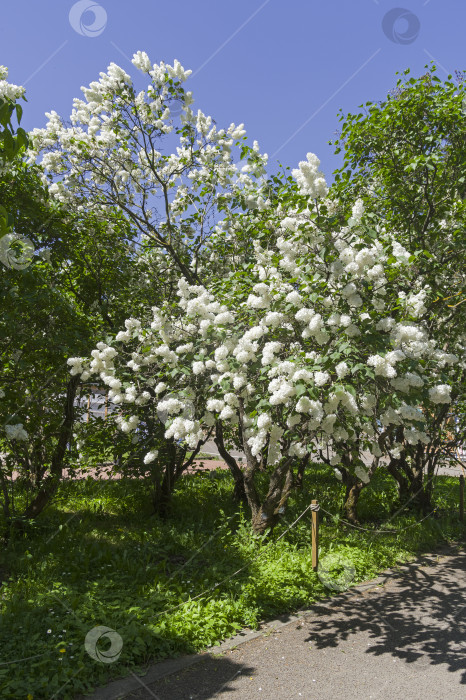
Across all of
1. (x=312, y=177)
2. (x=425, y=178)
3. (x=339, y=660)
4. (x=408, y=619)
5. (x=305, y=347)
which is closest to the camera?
(x=339, y=660)

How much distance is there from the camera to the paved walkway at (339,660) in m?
3.71

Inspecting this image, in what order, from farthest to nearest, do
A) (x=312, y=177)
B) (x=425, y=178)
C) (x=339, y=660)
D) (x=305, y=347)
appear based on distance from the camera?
(x=425, y=178) → (x=305, y=347) → (x=312, y=177) → (x=339, y=660)

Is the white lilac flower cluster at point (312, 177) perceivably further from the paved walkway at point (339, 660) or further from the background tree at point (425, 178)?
the paved walkway at point (339, 660)

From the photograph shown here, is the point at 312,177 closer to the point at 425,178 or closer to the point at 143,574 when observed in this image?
the point at 425,178

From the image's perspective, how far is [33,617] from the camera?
443 cm

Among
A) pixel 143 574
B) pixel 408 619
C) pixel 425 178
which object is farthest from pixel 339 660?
pixel 425 178

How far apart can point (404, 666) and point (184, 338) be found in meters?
3.82

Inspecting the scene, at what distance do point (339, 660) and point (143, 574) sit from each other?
236cm

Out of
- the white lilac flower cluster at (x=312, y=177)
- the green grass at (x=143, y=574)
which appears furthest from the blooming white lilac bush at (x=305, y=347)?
the green grass at (x=143, y=574)

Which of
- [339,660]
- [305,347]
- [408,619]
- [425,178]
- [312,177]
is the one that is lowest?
[339,660]

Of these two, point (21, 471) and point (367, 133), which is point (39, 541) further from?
point (367, 133)

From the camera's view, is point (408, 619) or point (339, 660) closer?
point (339, 660)

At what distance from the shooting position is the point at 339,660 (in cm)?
419

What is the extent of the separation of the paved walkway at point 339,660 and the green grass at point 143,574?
204 millimetres
